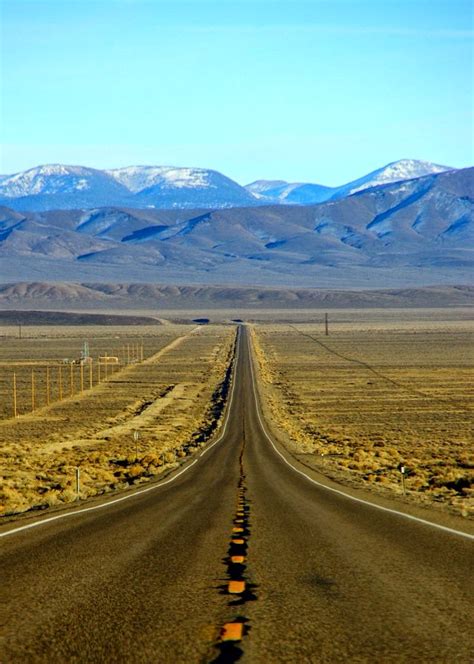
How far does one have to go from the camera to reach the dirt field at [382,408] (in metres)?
29.7

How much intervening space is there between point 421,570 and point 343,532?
3.38m

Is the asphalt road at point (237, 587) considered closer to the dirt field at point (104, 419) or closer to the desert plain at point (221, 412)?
the desert plain at point (221, 412)

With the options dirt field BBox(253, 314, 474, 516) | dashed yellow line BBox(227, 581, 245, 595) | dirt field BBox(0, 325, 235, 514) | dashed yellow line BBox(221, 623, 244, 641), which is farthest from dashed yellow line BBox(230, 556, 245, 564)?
dirt field BBox(0, 325, 235, 514)

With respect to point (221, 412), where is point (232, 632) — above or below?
above

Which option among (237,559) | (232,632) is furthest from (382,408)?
(232,632)

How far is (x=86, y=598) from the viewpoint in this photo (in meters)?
9.09

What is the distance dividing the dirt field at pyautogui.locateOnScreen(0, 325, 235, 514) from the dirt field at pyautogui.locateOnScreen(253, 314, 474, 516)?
5387mm

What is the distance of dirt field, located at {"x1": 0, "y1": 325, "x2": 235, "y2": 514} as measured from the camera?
2902 cm

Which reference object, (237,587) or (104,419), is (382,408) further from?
(237,587)

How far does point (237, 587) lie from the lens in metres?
9.79

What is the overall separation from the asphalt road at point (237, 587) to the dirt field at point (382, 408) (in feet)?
17.1

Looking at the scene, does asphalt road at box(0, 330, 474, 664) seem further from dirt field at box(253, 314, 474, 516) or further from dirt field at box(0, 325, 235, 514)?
dirt field at box(0, 325, 235, 514)

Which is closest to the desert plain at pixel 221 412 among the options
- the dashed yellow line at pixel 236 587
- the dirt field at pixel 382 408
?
the dirt field at pixel 382 408

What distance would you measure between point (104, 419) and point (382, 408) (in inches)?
680
